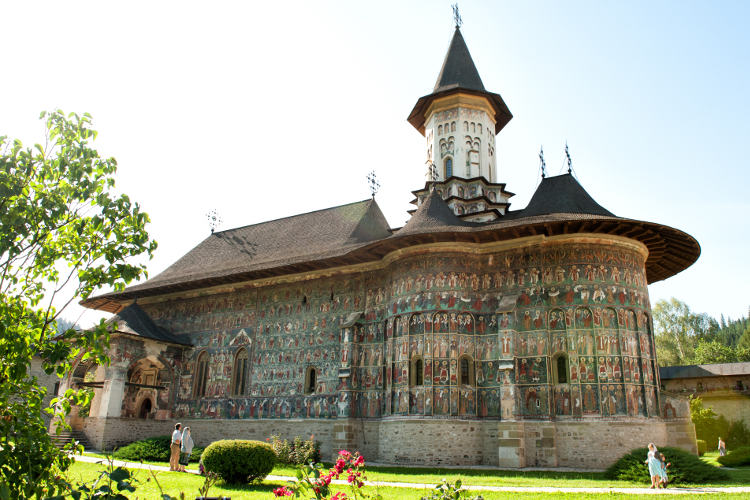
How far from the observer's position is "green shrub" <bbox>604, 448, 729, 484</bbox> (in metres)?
12.5

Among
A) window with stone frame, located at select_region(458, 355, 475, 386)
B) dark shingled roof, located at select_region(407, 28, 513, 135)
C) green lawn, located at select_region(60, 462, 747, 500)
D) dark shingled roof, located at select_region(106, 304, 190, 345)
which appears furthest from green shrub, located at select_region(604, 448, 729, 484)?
dark shingled roof, located at select_region(106, 304, 190, 345)

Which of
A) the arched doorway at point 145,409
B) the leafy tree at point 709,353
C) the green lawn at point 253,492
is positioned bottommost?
the green lawn at point 253,492

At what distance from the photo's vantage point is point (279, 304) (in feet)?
72.3

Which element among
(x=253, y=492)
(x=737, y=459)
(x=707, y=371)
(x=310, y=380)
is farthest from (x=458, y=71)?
(x=707, y=371)

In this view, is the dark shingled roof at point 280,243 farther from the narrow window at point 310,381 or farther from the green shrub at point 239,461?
the green shrub at point 239,461

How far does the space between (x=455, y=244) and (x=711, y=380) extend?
834 inches

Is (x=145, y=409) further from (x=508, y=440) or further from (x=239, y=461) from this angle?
(x=508, y=440)

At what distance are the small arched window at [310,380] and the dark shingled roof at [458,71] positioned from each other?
12885 mm

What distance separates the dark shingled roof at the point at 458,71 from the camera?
81.4 feet

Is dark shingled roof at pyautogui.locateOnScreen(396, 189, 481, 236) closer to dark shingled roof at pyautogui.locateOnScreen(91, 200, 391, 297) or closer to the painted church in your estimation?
the painted church

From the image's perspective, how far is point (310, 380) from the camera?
20.5 meters

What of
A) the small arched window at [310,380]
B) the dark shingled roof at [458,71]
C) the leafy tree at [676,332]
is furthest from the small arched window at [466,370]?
the leafy tree at [676,332]

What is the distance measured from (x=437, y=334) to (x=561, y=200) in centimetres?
609

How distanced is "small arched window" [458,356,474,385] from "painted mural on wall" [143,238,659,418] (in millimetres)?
30
